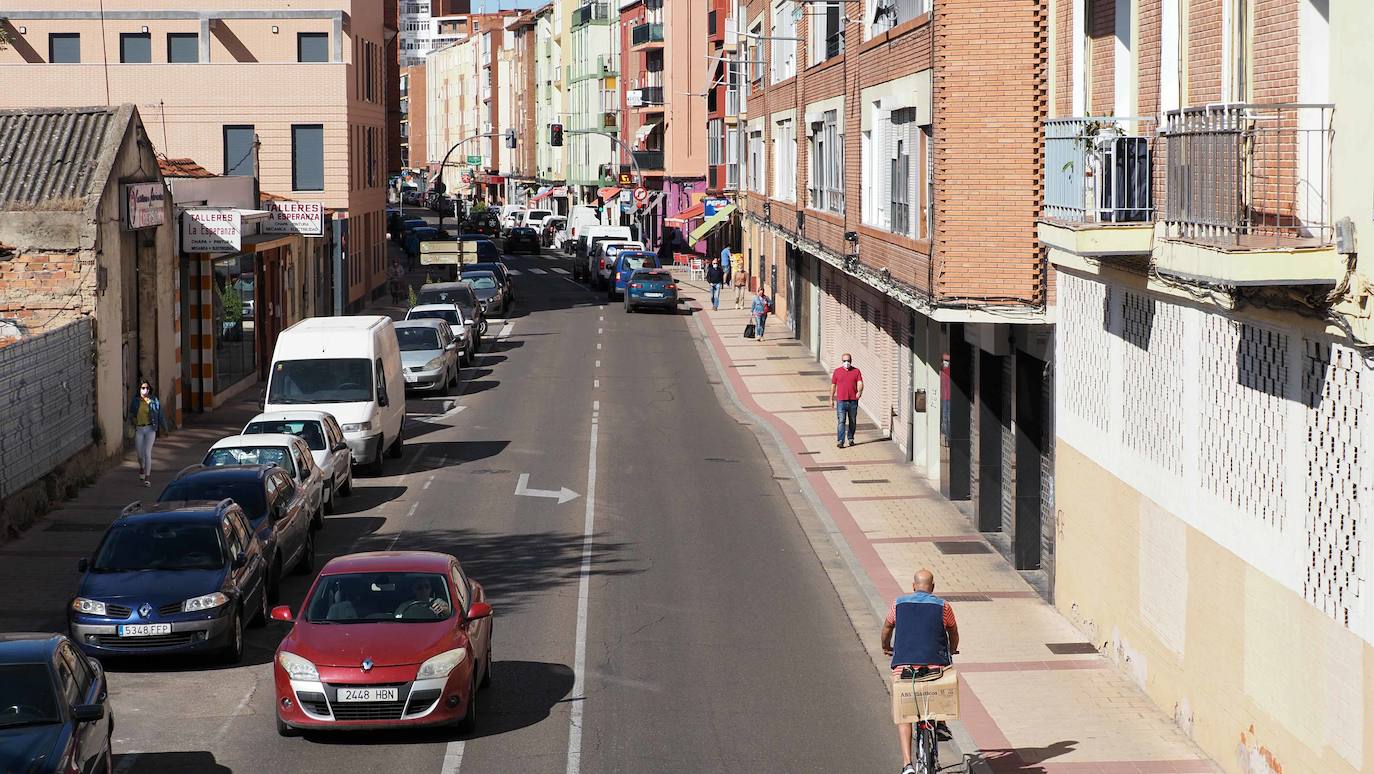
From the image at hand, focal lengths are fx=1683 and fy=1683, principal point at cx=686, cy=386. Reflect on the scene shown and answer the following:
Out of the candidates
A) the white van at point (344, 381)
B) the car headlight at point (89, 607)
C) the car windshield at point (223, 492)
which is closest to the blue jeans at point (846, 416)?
the white van at point (344, 381)

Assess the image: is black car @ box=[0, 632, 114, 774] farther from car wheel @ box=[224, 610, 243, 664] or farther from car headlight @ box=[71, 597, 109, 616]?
car wheel @ box=[224, 610, 243, 664]

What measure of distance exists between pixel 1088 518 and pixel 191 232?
78.9 ft

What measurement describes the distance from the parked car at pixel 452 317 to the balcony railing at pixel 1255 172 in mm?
36203

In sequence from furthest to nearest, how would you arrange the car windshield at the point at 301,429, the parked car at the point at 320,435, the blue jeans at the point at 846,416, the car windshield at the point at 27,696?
the blue jeans at the point at 846,416, the car windshield at the point at 301,429, the parked car at the point at 320,435, the car windshield at the point at 27,696

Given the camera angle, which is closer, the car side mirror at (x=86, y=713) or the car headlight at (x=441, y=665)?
the car side mirror at (x=86, y=713)

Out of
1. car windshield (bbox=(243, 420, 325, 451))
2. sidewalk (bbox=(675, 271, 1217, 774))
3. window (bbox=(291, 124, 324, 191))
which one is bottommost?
sidewalk (bbox=(675, 271, 1217, 774))

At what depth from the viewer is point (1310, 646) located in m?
11.7

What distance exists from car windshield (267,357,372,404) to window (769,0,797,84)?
1774 cm

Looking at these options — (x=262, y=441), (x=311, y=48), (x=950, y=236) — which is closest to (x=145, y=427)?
(x=262, y=441)

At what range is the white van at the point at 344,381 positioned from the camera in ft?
97.5

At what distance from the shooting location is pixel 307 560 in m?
22.1

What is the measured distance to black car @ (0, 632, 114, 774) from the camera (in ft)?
37.6

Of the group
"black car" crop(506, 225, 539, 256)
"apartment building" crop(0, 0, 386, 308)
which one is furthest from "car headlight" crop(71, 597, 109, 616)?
"black car" crop(506, 225, 539, 256)

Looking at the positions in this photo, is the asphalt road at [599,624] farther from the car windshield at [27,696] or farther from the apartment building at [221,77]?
the apartment building at [221,77]
